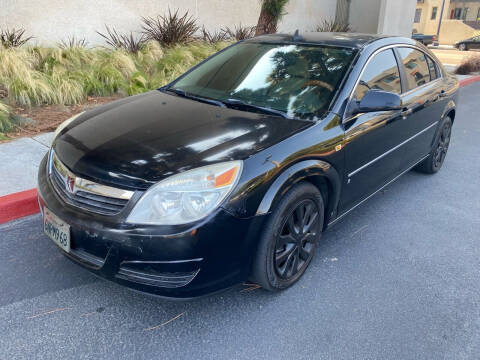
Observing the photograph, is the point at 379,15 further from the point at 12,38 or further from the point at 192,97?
the point at 192,97

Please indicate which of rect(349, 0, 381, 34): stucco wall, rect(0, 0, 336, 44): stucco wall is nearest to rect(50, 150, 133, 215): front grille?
rect(0, 0, 336, 44): stucco wall

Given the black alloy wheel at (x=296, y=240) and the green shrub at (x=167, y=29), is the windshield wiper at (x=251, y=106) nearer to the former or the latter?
the black alloy wheel at (x=296, y=240)

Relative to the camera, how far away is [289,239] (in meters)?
2.65

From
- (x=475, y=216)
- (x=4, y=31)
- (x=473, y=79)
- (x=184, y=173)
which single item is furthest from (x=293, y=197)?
(x=473, y=79)

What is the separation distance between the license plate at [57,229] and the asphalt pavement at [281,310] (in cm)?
43

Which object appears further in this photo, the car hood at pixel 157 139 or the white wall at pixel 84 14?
the white wall at pixel 84 14

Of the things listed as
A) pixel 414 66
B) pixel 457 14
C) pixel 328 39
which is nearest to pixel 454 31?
pixel 457 14

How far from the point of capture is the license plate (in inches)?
91.1

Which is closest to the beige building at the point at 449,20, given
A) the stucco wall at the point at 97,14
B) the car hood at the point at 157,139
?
the stucco wall at the point at 97,14

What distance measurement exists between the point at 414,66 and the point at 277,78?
1.66 metres

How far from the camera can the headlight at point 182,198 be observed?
2.10 metres

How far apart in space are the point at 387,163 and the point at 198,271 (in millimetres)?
2193

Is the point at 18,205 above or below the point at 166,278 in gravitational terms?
below

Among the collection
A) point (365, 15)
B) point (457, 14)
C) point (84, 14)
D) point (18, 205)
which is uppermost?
point (457, 14)
